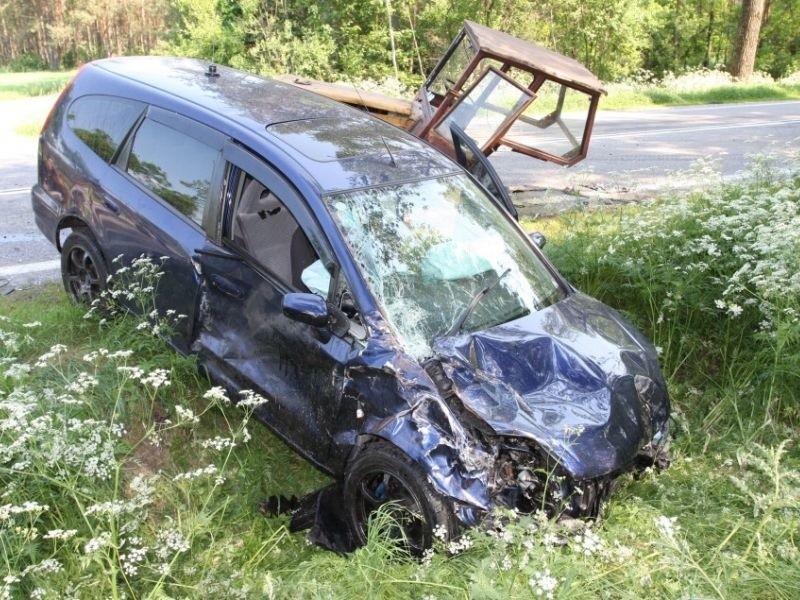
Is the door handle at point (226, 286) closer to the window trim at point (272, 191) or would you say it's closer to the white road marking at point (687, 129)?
the window trim at point (272, 191)

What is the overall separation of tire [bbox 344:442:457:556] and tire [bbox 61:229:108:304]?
2411 millimetres

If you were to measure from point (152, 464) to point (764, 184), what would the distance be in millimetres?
5405

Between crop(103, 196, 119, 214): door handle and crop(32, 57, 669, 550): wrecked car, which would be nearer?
crop(32, 57, 669, 550): wrecked car

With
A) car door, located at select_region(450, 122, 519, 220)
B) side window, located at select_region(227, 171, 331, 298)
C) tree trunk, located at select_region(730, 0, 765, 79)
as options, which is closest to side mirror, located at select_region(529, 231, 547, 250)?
car door, located at select_region(450, 122, 519, 220)

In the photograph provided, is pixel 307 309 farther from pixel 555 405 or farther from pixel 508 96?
pixel 508 96

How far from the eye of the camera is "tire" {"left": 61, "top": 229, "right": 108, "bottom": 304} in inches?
176

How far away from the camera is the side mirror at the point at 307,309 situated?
10.1 ft

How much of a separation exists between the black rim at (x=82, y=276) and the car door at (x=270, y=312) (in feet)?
4.02

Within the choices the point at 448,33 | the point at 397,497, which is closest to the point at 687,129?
the point at 397,497

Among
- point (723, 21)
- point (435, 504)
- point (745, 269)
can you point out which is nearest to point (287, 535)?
point (435, 504)

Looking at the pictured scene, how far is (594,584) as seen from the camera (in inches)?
95.6

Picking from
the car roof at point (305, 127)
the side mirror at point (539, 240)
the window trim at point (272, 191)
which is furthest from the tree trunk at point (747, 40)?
the window trim at point (272, 191)

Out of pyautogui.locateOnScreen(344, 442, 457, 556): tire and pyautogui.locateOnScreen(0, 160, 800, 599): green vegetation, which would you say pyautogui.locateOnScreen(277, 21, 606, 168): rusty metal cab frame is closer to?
pyautogui.locateOnScreen(0, 160, 800, 599): green vegetation

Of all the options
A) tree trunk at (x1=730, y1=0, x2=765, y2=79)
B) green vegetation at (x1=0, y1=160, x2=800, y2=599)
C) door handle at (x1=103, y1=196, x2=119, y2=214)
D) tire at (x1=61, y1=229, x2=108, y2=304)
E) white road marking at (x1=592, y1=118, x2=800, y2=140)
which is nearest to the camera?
green vegetation at (x1=0, y1=160, x2=800, y2=599)
